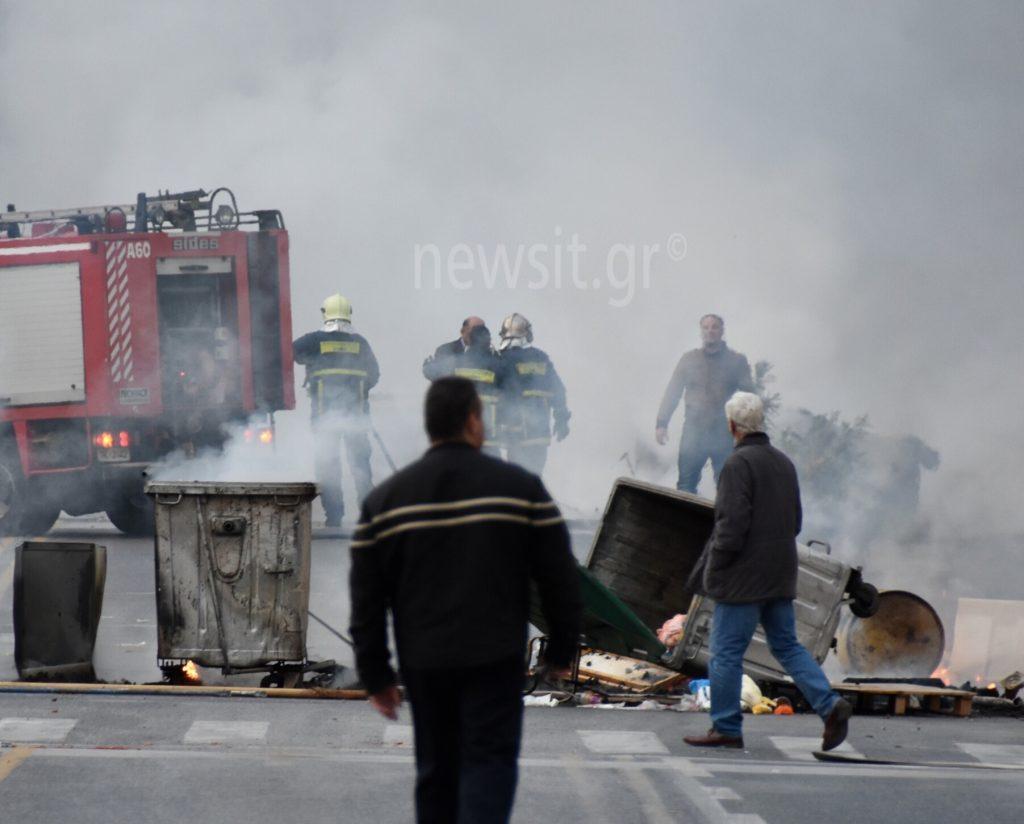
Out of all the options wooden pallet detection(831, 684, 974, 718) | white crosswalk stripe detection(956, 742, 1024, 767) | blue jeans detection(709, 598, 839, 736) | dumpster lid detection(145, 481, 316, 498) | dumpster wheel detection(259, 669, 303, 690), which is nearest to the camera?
blue jeans detection(709, 598, 839, 736)

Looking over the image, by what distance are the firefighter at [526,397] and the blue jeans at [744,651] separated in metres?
6.86

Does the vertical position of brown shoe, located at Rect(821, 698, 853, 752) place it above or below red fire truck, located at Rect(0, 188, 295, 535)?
below

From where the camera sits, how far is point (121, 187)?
2173 centimetres

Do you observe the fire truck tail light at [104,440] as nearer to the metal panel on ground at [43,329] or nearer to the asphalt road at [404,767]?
the metal panel on ground at [43,329]

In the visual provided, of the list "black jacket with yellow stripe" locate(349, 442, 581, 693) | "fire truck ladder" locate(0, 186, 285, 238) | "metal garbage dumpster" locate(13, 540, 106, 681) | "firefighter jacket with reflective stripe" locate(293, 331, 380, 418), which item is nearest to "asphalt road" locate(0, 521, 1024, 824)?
"metal garbage dumpster" locate(13, 540, 106, 681)

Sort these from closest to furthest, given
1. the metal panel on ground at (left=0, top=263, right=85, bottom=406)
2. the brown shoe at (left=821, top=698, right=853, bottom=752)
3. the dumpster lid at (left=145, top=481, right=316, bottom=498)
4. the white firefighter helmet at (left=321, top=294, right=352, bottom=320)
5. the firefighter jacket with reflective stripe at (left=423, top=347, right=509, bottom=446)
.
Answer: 1. the brown shoe at (left=821, top=698, right=853, bottom=752)
2. the dumpster lid at (left=145, top=481, right=316, bottom=498)
3. the firefighter jacket with reflective stripe at (left=423, top=347, right=509, bottom=446)
4. the white firefighter helmet at (left=321, top=294, right=352, bottom=320)
5. the metal panel on ground at (left=0, top=263, right=85, bottom=406)

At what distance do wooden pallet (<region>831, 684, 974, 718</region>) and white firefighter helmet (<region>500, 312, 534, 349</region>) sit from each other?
5952 millimetres

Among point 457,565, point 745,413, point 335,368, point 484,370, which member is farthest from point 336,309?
point 457,565

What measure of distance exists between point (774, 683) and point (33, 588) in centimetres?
360

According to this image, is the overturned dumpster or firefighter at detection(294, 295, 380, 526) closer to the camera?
the overturned dumpster

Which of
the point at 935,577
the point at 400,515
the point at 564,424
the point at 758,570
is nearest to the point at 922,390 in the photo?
the point at 935,577

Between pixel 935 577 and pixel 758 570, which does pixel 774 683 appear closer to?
pixel 758 570

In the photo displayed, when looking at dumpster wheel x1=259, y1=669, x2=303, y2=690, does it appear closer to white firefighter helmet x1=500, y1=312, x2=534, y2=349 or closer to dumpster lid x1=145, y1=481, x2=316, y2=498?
dumpster lid x1=145, y1=481, x2=316, y2=498

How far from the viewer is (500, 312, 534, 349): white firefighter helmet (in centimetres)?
1358
